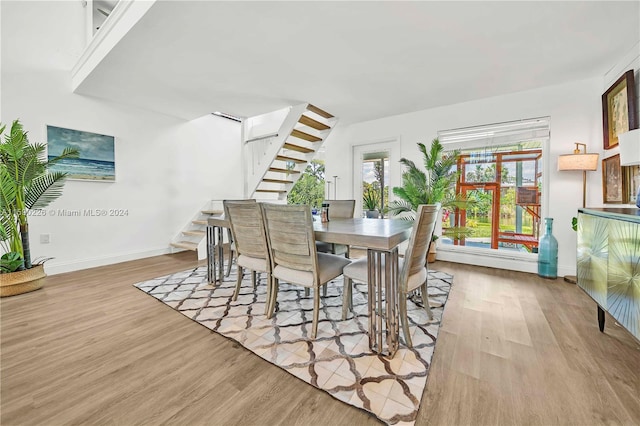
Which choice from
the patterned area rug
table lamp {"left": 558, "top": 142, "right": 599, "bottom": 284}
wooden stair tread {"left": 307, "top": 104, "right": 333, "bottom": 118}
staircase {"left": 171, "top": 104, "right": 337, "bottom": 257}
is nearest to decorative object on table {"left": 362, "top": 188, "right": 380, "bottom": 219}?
staircase {"left": 171, "top": 104, "right": 337, "bottom": 257}

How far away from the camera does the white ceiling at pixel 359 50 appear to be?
185cm

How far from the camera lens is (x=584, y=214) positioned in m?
1.90

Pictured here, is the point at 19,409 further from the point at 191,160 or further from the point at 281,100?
the point at 191,160

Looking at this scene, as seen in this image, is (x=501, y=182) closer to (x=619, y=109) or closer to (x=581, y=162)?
(x=581, y=162)

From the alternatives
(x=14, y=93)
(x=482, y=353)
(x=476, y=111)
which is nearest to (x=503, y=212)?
(x=476, y=111)

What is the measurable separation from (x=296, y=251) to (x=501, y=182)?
3.27 metres

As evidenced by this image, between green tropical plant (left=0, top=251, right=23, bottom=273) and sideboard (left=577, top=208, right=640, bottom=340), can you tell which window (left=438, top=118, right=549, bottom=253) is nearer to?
sideboard (left=577, top=208, right=640, bottom=340)

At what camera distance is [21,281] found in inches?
100

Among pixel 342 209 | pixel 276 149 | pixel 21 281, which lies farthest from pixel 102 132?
pixel 342 209

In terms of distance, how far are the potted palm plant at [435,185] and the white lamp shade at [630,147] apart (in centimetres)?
180

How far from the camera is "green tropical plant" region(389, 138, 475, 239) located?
11.5 feet

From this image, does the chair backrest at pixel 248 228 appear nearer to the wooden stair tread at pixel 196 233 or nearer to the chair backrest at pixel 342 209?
the chair backrest at pixel 342 209

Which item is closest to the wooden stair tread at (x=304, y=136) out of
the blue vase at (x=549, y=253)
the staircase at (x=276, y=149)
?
the staircase at (x=276, y=149)

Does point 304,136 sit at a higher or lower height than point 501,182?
higher
